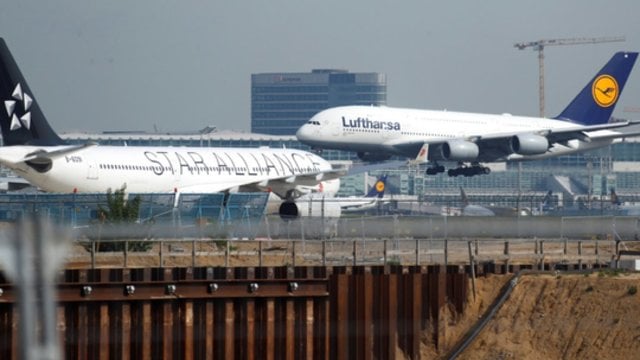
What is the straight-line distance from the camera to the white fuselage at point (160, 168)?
168 ft

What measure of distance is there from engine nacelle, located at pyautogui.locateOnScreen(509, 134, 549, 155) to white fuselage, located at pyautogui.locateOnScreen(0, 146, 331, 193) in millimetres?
24187

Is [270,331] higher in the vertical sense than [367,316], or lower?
lower

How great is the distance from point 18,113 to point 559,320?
3401 centimetres

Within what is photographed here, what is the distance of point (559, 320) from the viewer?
2564 cm

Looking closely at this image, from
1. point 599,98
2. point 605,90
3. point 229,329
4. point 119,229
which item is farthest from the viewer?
point 605,90

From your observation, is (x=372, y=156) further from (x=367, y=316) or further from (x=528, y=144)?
(x=367, y=316)

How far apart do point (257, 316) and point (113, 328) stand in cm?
324

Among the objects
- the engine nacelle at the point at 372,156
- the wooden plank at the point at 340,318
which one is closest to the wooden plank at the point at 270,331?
the wooden plank at the point at 340,318

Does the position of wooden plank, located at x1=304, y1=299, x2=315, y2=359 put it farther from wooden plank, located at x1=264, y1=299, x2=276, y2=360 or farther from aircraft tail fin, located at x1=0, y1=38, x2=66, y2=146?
aircraft tail fin, located at x1=0, y1=38, x2=66, y2=146

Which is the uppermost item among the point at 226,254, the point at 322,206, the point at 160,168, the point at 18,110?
the point at 18,110

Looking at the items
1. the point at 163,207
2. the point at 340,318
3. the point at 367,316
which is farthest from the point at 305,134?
the point at 340,318

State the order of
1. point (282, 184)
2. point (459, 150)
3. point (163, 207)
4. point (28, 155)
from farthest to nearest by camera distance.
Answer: point (459, 150) → point (282, 184) → point (28, 155) → point (163, 207)

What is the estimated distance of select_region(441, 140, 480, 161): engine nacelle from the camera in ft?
268

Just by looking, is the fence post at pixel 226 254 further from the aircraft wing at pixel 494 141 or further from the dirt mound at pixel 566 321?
the aircraft wing at pixel 494 141
